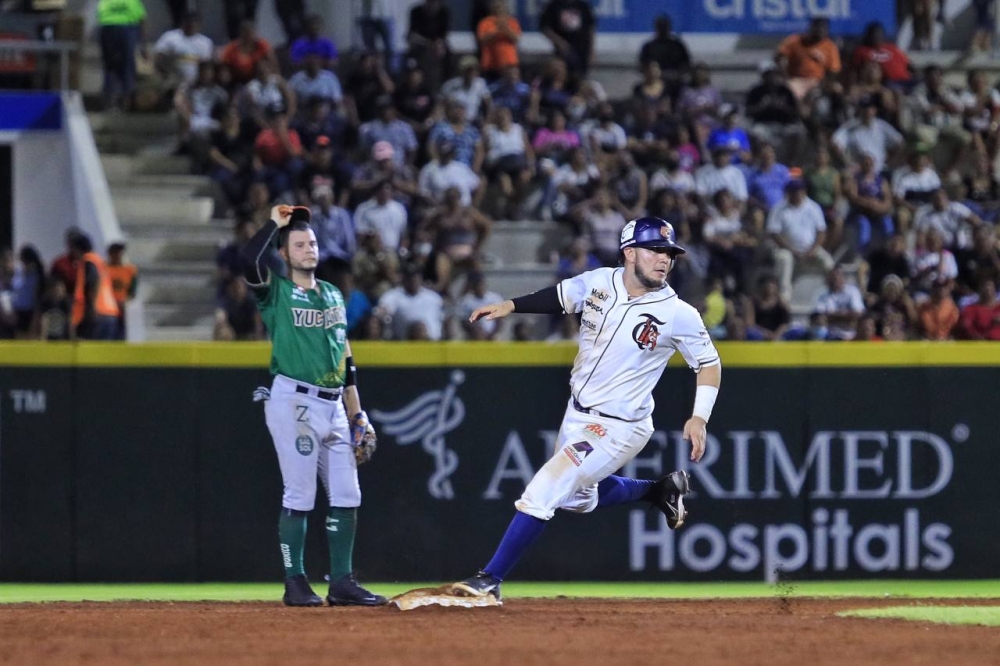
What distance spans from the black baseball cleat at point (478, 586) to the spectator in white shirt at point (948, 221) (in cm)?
1018

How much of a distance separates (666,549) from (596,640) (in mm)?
4787

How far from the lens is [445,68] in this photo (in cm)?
2038

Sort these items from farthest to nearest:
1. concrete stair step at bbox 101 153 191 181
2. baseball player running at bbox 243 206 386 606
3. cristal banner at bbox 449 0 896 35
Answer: cristal banner at bbox 449 0 896 35
concrete stair step at bbox 101 153 191 181
baseball player running at bbox 243 206 386 606

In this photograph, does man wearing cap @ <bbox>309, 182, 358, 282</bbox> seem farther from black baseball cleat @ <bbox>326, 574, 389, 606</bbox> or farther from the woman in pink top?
black baseball cleat @ <bbox>326, 574, 389, 606</bbox>

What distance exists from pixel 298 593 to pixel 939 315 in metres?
8.86

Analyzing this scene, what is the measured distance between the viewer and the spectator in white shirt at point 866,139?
64.7 ft

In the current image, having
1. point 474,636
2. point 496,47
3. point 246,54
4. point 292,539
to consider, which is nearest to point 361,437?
point 292,539

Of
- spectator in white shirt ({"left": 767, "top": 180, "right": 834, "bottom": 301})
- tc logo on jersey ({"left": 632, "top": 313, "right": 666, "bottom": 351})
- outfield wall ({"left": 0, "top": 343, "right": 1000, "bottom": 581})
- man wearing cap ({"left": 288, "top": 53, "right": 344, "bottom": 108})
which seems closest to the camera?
tc logo on jersey ({"left": 632, "top": 313, "right": 666, "bottom": 351})

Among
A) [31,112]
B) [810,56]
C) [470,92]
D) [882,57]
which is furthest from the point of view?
[882,57]

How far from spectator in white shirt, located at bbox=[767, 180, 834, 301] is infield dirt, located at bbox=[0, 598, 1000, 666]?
861 cm

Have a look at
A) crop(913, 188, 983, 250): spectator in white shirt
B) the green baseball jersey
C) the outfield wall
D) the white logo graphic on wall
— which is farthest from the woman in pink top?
the green baseball jersey

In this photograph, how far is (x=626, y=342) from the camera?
938 centimetres

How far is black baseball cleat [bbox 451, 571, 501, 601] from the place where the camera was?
927 cm

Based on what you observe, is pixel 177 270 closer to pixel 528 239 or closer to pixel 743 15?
pixel 528 239
